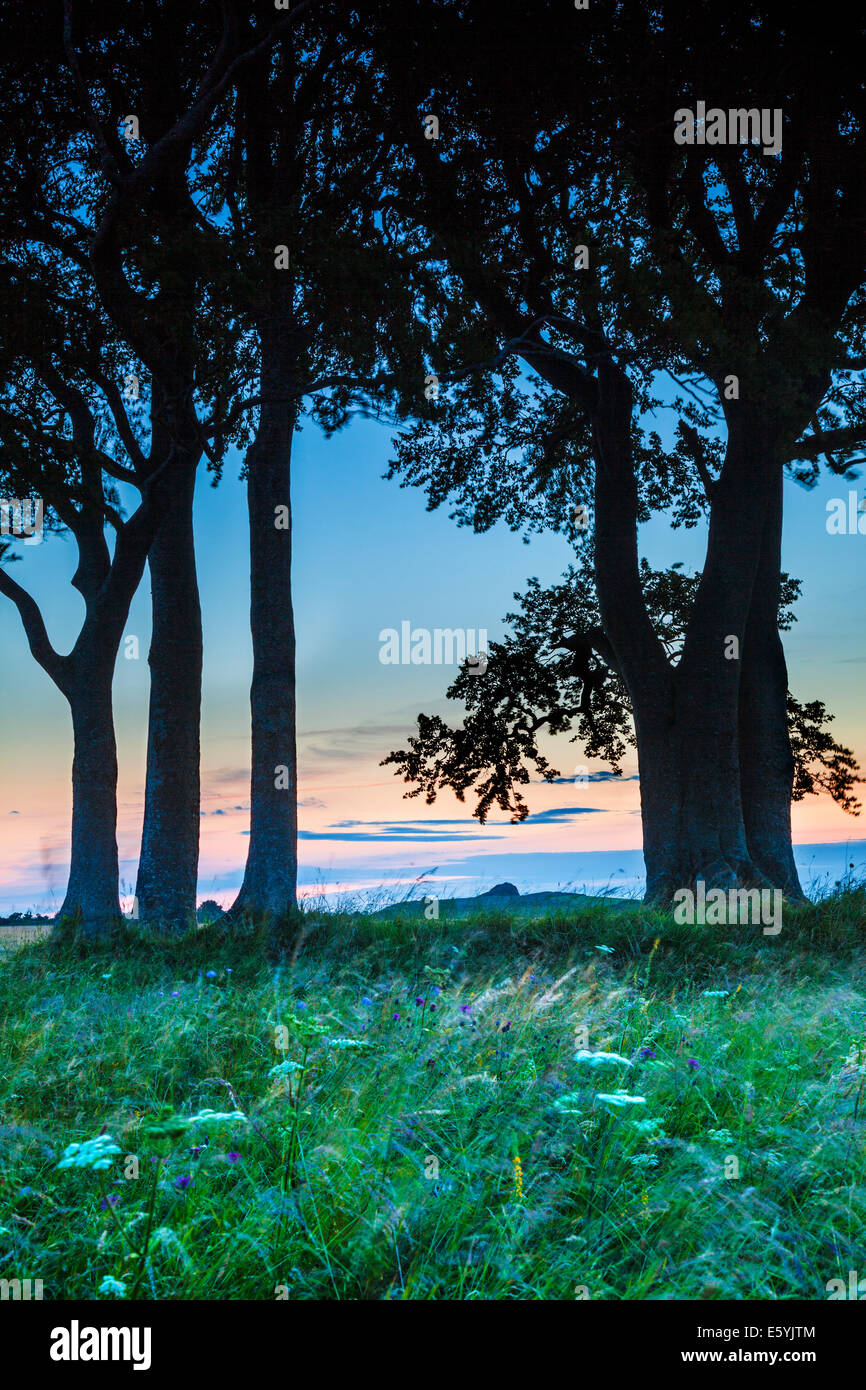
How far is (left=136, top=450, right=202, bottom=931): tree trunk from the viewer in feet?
40.7

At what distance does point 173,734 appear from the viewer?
12.6 m

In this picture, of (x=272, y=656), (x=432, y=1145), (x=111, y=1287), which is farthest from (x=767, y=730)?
(x=111, y=1287)

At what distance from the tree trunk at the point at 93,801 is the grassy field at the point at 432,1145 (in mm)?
5334

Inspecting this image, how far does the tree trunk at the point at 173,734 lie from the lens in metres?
12.4

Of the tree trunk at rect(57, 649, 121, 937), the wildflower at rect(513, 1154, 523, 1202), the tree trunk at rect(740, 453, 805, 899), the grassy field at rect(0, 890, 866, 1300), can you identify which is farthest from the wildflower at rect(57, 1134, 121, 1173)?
the tree trunk at rect(740, 453, 805, 899)

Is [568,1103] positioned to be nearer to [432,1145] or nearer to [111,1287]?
[432,1145]

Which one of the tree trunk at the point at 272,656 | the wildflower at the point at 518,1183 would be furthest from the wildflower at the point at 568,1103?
the tree trunk at the point at 272,656

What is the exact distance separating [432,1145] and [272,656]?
343 inches

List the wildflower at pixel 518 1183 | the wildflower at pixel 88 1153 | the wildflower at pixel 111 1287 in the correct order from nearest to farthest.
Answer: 1. the wildflower at pixel 88 1153
2. the wildflower at pixel 111 1287
3. the wildflower at pixel 518 1183

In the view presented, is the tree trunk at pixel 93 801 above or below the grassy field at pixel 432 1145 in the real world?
above

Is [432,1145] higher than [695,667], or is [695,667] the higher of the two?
[695,667]

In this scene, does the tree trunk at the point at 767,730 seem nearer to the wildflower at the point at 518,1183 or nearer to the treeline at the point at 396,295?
the treeline at the point at 396,295

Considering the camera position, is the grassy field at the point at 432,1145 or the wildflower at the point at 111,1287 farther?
the grassy field at the point at 432,1145

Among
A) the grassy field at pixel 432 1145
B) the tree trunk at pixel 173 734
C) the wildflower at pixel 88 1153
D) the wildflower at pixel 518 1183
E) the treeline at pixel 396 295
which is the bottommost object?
the grassy field at pixel 432 1145
